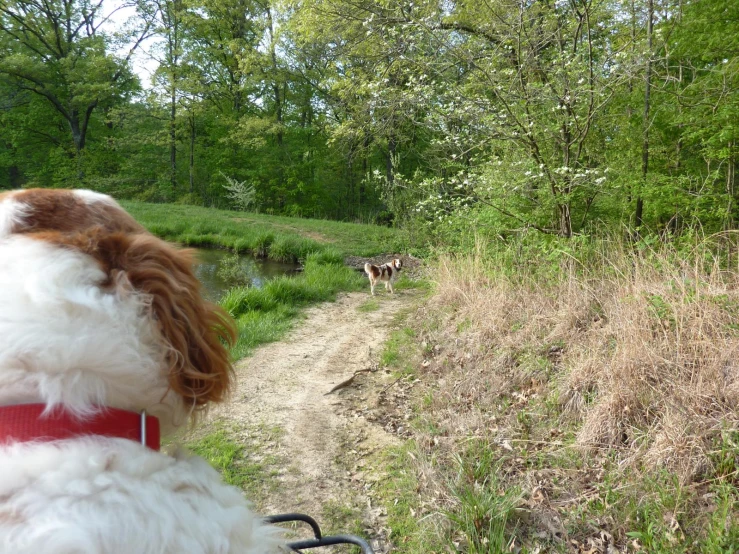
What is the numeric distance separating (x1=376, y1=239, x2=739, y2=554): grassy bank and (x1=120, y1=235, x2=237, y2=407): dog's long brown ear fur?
1.68 metres

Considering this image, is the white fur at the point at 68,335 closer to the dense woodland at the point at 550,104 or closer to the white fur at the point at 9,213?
the white fur at the point at 9,213

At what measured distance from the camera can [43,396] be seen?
936 millimetres

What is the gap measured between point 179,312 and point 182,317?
0.02 meters

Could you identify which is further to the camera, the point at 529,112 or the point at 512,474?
the point at 529,112

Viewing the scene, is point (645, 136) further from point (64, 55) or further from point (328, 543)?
point (64, 55)

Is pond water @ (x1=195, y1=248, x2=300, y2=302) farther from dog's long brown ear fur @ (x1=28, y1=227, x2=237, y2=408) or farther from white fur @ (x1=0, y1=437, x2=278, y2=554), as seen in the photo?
white fur @ (x1=0, y1=437, x2=278, y2=554)

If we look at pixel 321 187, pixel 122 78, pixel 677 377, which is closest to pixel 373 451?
pixel 677 377

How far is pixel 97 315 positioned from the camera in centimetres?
100

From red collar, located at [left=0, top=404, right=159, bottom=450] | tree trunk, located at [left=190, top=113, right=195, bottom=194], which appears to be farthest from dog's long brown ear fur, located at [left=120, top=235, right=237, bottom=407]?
tree trunk, located at [left=190, top=113, right=195, bottom=194]

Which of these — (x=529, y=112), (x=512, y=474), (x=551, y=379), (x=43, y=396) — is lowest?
(x=512, y=474)

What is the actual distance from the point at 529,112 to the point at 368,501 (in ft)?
15.7

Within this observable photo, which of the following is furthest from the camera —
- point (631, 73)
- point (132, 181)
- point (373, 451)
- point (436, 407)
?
point (132, 181)

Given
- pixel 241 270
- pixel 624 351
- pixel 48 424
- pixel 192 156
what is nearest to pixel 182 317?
pixel 48 424

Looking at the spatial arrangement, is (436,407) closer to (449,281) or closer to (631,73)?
(449,281)
